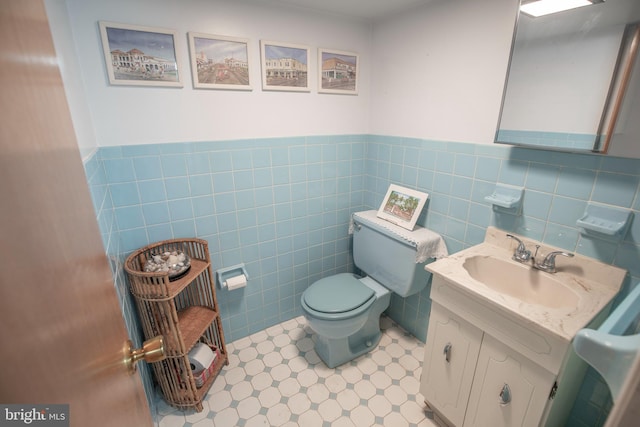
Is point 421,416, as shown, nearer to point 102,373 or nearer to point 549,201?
point 549,201

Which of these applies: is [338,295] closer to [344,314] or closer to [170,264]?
[344,314]

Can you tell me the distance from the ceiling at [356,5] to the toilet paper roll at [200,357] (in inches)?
74.7

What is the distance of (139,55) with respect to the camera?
4.25 ft

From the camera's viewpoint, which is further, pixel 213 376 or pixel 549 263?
pixel 213 376

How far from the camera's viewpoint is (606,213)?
105 cm

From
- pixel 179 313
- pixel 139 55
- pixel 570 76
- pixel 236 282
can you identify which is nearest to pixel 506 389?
pixel 570 76

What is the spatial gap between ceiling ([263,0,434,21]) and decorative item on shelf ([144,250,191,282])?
141 centimetres

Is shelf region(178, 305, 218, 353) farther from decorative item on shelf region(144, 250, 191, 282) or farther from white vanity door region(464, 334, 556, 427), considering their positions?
white vanity door region(464, 334, 556, 427)

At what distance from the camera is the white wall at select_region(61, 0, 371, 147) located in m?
1.24

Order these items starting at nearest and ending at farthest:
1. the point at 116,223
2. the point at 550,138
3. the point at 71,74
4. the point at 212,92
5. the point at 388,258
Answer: the point at 71,74
the point at 550,138
the point at 116,223
the point at 212,92
the point at 388,258

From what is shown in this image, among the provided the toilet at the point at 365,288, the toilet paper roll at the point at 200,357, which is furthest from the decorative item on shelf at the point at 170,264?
the toilet at the point at 365,288

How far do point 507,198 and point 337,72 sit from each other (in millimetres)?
1216

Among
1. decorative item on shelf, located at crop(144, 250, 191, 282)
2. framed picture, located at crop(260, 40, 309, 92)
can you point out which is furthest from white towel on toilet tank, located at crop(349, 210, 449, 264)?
decorative item on shelf, located at crop(144, 250, 191, 282)

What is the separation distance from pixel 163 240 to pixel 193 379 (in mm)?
721
